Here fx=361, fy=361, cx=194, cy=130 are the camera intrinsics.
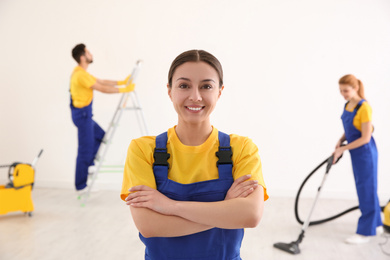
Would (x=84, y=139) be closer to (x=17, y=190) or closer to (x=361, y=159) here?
(x=17, y=190)

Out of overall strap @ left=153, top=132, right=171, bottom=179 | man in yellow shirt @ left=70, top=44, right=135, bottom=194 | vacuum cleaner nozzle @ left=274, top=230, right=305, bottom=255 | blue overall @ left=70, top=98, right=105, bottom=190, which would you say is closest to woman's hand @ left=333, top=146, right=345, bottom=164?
vacuum cleaner nozzle @ left=274, top=230, right=305, bottom=255

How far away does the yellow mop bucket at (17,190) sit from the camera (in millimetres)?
3508

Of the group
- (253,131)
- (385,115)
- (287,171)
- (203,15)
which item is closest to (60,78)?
(203,15)

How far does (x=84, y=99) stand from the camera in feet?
12.8

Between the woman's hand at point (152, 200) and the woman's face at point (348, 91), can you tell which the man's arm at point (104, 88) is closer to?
the woman's face at point (348, 91)

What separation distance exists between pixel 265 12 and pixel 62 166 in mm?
3228

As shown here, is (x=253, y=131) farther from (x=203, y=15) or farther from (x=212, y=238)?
(x=212, y=238)

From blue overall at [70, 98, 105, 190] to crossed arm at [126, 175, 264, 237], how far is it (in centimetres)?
294

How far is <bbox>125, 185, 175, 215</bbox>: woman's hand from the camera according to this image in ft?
3.74

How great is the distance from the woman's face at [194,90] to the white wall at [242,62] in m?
3.18

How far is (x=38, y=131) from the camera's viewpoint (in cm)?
479

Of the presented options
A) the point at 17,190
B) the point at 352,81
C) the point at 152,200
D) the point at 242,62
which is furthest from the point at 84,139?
the point at 152,200

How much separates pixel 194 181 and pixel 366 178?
2273 mm

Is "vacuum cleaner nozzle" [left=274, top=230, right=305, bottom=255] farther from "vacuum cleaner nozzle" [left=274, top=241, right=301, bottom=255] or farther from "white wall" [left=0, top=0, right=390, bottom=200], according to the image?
"white wall" [left=0, top=0, right=390, bottom=200]
